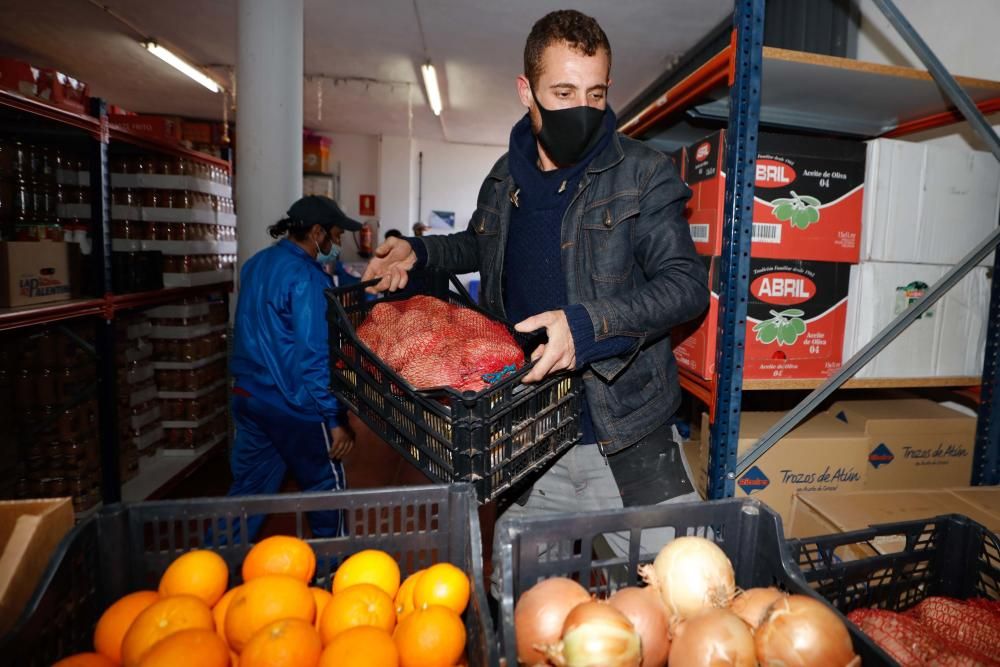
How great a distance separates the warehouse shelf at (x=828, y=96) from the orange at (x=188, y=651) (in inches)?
70.4

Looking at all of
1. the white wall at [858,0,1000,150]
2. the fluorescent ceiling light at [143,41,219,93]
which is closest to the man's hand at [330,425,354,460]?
the white wall at [858,0,1000,150]

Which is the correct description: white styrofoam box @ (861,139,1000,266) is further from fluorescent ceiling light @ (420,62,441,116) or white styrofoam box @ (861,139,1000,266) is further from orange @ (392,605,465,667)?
fluorescent ceiling light @ (420,62,441,116)

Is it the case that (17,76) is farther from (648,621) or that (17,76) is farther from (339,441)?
(648,621)

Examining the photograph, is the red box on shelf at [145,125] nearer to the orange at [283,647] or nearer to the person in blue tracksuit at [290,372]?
the person in blue tracksuit at [290,372]

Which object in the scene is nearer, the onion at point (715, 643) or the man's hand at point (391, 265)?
the onion at point (715, 643)

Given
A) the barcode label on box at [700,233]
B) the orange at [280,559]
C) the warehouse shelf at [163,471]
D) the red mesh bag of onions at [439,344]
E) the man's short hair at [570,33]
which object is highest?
the man's short hair at [570,33]

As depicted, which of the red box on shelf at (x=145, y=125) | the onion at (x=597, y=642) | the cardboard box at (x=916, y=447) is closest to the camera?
the onion at (x=597, y=642)

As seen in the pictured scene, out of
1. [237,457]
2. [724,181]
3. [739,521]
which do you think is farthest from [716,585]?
[237,457]

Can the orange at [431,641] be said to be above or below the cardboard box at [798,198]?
below

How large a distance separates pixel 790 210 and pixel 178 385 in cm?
397

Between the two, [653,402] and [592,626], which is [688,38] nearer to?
[653,402]

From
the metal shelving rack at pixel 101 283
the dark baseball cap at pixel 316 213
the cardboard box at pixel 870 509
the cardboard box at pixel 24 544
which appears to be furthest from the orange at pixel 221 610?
the metal shelving rack at pixel 101 283

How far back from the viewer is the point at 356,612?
2.68 ft

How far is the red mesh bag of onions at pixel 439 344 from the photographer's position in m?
1.18
